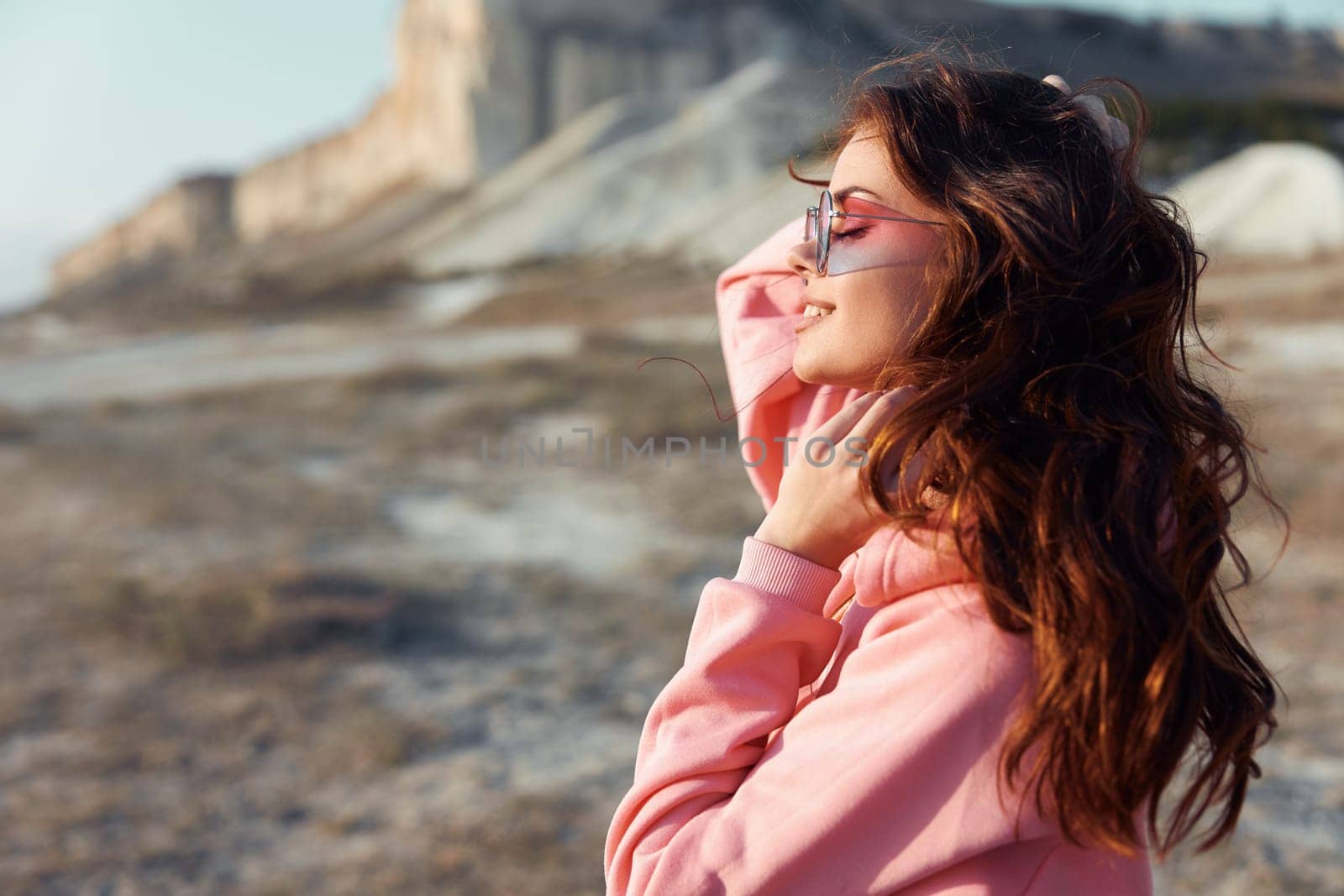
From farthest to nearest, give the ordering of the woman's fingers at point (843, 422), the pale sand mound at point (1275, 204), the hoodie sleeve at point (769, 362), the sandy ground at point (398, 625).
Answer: the pale sand mound at point (1275, 204), the sandy ground at point (398, 625), the hoodie sleeve at point (769, 362), the woman's fingers at point (843, 422)

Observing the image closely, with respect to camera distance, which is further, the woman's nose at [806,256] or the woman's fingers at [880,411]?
the woman's nose at [806,256]

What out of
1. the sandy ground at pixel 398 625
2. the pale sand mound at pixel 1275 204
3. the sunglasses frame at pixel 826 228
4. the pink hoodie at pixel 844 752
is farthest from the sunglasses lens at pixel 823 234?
the pale sand mound at pixel 1275 204

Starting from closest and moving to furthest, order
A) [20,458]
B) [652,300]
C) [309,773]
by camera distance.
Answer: [309,773], [20,458], [652,300]

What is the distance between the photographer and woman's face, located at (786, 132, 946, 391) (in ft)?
3.40

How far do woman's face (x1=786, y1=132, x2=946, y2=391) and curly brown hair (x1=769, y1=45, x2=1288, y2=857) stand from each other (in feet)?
0.08

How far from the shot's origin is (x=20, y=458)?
29.5ft

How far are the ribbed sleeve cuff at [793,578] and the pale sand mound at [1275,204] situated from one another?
13377 mm

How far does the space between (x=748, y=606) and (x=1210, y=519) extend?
0.42 metres

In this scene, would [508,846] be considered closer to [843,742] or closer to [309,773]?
[309,773]

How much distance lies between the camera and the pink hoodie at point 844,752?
0.89 meters

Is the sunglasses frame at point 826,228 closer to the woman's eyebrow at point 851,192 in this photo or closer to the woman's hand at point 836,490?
the woman's eyebrow at point 851,192

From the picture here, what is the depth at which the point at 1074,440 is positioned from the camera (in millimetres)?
911

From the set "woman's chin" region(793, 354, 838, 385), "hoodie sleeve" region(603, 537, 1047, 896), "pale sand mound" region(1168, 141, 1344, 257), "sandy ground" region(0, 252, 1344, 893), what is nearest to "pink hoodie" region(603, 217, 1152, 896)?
"hoodie sleeve" region(603, 537, 1047, 896)

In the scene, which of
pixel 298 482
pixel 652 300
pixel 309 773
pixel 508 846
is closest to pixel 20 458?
pixel 298 482
